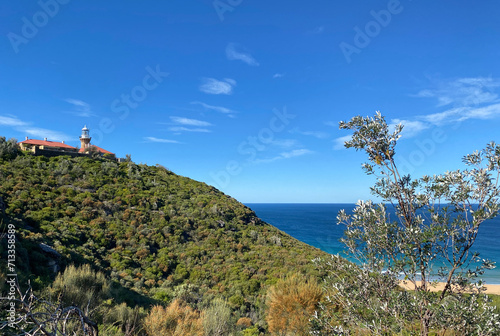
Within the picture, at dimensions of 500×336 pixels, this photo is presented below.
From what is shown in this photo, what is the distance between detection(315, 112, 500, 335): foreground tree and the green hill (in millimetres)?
8441

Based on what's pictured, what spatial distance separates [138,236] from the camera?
64.5 ft

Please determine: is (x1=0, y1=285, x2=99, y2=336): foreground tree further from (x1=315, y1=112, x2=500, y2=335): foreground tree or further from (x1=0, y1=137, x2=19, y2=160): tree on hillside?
(x1=0, y1=137, x2=19, y2=160): tree on hillside

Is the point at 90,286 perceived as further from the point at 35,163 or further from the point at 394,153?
the point at 35,163

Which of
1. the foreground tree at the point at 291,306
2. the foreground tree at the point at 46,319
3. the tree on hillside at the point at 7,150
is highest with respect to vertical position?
the tree on hillside at the point at 7,150

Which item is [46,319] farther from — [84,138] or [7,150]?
[84,138]

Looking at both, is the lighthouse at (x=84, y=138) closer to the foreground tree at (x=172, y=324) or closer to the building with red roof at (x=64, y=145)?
the building with red roof at (x=64, y=145)

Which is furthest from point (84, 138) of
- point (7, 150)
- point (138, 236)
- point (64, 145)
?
point (138, 236)

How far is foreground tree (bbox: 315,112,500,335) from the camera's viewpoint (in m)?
3.22

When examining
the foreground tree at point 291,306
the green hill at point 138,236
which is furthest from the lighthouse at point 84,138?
the foreground tree at point 291,306

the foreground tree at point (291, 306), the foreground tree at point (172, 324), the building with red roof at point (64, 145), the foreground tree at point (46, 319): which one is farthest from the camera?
the building with red roof at point (64, 145)

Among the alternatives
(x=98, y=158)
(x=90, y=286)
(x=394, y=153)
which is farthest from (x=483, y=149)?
(x=98, y=158)

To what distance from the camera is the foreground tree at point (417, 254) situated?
127 inches

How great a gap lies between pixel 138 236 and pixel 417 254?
20.1m

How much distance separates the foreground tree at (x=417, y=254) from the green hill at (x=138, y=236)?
844 cm
